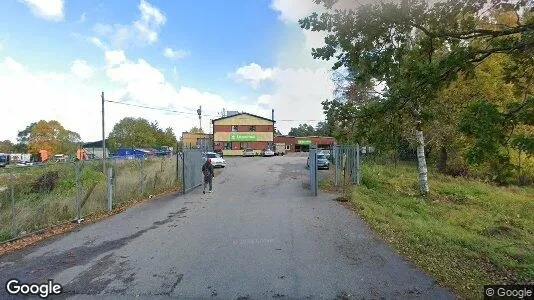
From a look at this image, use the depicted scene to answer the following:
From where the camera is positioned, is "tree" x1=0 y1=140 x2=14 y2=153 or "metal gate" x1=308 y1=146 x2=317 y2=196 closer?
"metal gate" x1=308 y1=146 x2=317 y2=196

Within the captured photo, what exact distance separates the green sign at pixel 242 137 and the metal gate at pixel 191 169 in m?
46.5

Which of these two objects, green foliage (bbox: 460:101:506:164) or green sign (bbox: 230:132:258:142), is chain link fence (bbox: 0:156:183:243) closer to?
green foliage (bbox: 460:101:506:164)

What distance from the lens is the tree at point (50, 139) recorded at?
253 feet

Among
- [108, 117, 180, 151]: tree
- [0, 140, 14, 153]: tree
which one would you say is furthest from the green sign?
[0, 140, 14, 153]: tree

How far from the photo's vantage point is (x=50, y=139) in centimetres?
7881

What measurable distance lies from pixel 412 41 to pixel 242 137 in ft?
191

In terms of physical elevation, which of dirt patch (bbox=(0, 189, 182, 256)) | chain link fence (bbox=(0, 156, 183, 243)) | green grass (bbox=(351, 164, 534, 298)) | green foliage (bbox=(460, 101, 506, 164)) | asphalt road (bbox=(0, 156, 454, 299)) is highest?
green foliage (bbox=(460, 101, 506, 164))

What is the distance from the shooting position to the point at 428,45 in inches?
309

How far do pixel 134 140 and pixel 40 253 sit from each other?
72.4 metres

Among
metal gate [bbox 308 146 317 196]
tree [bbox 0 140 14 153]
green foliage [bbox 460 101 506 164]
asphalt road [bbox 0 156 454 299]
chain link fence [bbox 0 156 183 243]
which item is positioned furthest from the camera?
tree [bbox 0 140 14 153]

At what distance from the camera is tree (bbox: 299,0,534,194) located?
22.5ft

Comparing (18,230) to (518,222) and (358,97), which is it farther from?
(358,97)

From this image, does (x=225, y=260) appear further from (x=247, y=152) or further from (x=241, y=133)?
(x=241, y=133)

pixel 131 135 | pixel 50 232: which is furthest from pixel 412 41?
pixel 131 135
